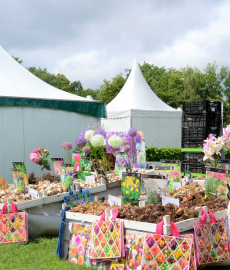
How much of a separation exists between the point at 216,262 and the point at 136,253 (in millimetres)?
668

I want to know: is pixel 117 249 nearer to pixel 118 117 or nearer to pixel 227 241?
pixel 227 241

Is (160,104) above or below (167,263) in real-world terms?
above

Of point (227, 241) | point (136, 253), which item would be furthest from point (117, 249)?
point (227, 241)

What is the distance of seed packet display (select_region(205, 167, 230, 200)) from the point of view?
2.86m

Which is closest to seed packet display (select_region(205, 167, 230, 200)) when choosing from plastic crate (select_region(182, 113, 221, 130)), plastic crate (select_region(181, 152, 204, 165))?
plastic crate (select_region(181, 152, 204, 165))

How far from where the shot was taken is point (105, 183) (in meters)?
4.13

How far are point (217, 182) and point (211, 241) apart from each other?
2.21 ft

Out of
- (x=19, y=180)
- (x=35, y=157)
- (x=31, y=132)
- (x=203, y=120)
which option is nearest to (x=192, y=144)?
(x=203, y=120)

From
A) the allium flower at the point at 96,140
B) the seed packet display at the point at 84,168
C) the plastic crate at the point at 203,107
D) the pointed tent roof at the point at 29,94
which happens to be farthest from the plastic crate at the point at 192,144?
the seed packet display at the point at 84,168

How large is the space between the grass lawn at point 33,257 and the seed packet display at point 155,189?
677 mm

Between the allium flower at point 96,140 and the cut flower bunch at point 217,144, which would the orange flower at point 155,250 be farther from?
the allium flower at point 96,140

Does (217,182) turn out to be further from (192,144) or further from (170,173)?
(192,144)

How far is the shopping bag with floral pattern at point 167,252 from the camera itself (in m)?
2.06

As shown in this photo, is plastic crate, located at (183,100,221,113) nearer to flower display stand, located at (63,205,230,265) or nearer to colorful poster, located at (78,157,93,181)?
colorful poster, located at (78,157,93,181)
